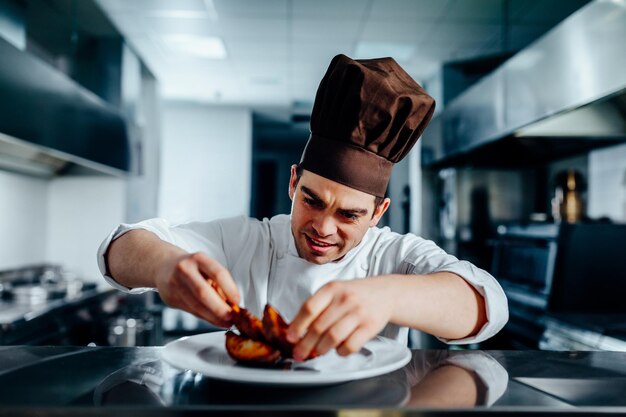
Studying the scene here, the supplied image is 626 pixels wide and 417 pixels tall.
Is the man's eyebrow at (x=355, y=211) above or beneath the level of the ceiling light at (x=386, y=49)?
beneath

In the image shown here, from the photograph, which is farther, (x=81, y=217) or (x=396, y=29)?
(x=81, y=217)

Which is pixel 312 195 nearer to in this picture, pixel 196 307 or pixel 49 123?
pixel 196 307

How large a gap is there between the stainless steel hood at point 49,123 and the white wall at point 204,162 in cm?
327

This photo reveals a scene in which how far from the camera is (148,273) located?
3.44 feet

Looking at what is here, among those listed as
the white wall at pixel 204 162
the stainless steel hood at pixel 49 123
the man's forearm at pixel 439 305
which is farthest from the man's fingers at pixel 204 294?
the white wall at pixel 204 162

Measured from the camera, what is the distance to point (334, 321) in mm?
725

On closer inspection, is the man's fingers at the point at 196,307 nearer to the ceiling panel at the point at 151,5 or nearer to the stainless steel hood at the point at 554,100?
the stainless steel hood at the point at 554,100

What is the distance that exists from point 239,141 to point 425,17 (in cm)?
434

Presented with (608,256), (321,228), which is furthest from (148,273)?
(608,256)

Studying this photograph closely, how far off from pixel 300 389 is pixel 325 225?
1.75 feet

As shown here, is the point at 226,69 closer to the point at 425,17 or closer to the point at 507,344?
the point at 425,17

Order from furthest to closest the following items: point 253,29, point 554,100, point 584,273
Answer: point 253,29 < point 584,273 < point 554,100

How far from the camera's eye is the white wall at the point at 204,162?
7.75 metres

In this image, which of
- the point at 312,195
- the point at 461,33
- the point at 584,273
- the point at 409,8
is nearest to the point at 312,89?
the point at 461,33
